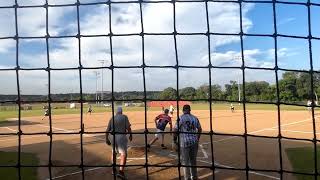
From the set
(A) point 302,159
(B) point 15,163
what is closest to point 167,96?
(A) point 302,159

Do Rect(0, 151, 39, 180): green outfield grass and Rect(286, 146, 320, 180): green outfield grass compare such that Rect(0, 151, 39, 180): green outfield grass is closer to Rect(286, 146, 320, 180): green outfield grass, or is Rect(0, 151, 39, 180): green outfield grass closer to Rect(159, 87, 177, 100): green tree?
Rect(159, 87, 177, 100): green tree

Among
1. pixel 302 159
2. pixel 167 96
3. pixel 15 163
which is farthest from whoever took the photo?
pixel 167 96

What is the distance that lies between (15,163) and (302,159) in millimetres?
8240

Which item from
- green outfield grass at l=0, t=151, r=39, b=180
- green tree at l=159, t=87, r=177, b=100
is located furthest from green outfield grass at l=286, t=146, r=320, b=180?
green outfield grass at l=0, t=151, r=39, b=180

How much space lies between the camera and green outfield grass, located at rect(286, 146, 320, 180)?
37.8 feet

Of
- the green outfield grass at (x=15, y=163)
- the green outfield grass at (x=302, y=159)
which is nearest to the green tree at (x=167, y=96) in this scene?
the green outfield grass at (x=302, y=159)

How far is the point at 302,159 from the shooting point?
13.6m

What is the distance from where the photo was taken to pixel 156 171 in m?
11.2

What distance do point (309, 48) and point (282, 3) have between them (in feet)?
1.93

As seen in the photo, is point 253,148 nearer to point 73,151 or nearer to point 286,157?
point 286,157

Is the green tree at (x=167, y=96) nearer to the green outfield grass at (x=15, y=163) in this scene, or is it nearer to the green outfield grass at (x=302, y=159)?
the green outfield grass at (x=302, y=159)

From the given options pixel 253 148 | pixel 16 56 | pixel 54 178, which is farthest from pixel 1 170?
pixel 253 148

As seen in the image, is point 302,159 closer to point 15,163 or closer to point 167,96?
point 167,96

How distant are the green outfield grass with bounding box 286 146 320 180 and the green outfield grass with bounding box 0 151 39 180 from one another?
645cm
